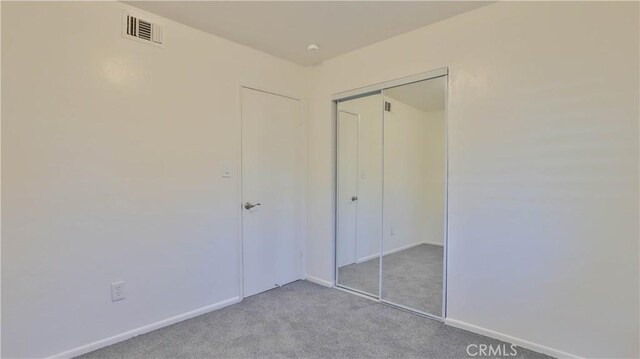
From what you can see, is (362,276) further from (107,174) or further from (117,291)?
(107,174)

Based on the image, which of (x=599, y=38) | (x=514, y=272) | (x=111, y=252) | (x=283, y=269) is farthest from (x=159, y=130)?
(x=599, y=38)

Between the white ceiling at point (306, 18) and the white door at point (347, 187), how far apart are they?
2.73 ft

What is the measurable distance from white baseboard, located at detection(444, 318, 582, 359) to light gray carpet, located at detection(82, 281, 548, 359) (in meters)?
0.04

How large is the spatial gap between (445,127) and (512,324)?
4.94 feet

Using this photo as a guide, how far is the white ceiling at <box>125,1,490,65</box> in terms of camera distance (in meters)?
2.31

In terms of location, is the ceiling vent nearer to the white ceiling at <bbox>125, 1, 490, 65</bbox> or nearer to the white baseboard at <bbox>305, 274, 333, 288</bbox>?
the white ceiling at <bbox>125, 1, 490, 65</bbox>

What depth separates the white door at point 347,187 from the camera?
345 cm

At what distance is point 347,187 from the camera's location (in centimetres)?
352

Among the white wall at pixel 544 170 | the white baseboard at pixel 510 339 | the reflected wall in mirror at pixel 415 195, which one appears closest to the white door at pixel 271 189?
the reflected wall in mirror at pixel 415 195

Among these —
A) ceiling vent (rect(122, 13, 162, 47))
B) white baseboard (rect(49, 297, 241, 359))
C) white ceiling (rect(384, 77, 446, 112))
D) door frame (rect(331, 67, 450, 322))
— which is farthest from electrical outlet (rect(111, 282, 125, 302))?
white ceiling (rect(384, 77, 446, 112))

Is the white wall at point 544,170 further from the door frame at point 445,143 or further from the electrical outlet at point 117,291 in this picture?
the electrical outlet at point 117,291

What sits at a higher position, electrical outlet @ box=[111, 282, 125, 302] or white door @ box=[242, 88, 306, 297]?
white door @ box=[242, 88, 306, 297]

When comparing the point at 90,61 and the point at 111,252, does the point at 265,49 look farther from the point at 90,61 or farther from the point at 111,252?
the point at 111,252

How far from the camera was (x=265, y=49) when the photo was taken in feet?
10.2
